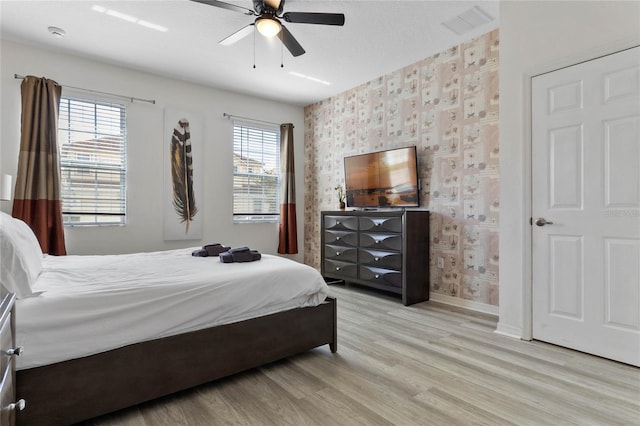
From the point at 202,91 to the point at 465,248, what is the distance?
4043 mm

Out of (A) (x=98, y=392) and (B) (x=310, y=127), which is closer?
(A) (x=98, y=392)

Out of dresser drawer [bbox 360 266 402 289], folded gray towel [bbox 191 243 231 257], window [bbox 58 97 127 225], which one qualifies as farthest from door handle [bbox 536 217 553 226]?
window [bbox 58 97 127 225]

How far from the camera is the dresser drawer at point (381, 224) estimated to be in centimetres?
389

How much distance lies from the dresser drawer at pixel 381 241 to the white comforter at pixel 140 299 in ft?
5.36

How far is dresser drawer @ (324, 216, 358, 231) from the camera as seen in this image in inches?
174

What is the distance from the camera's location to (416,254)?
388 centimetres

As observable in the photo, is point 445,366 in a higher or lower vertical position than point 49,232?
lower

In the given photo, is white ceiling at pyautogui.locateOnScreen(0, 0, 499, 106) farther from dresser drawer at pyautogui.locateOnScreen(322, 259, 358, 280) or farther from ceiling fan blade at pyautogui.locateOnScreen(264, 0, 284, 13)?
dresser drawer at pyautogui.locateOnScreen(322, 259, 358, 280)

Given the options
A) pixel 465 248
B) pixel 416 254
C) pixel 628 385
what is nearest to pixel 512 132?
pixel 465 248

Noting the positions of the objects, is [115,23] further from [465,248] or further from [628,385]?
[628,385]

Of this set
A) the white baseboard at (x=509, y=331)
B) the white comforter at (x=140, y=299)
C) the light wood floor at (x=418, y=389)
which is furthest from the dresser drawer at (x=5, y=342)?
the white baseboard at (x=509, y=331)

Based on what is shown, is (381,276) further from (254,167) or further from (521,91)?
(254,167)

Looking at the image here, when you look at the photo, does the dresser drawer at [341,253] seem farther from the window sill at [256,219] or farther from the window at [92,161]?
the window at [92,161]

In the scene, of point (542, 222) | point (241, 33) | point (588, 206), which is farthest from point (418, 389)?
point (241, 33)
